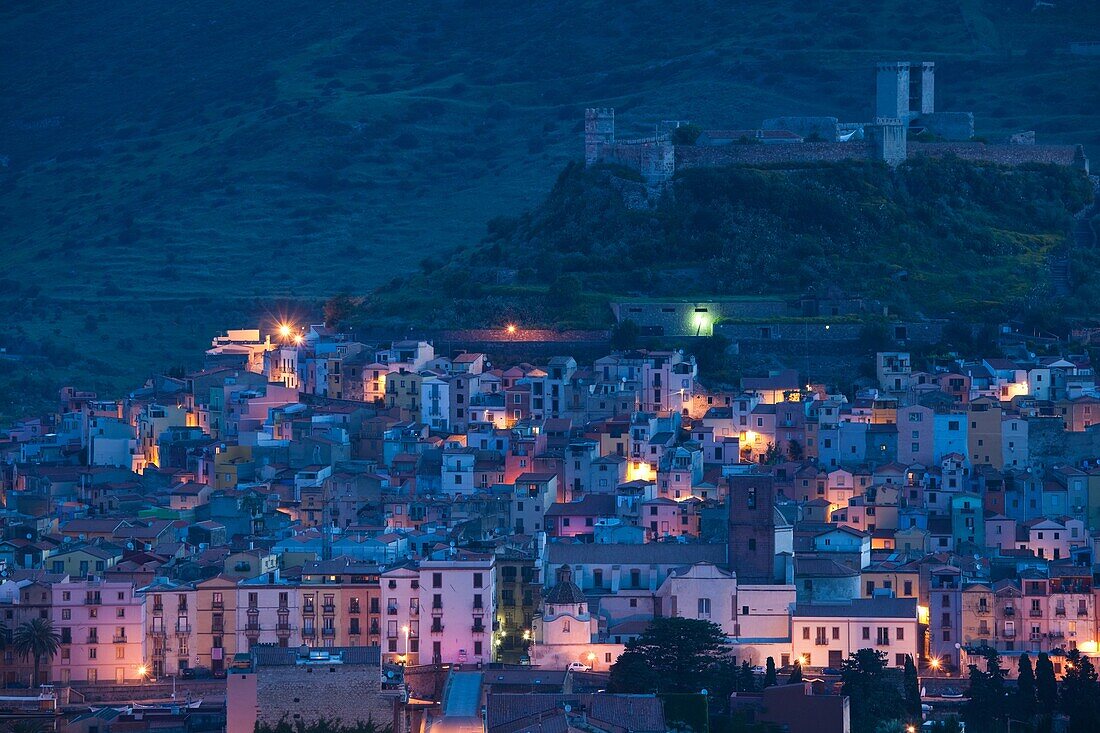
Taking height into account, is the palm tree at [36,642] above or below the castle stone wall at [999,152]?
below

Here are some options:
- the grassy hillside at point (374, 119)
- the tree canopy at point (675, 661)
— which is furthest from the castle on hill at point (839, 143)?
the tree canopy at point (675, 661)

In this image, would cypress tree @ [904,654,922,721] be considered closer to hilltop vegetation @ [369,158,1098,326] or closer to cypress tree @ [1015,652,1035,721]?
cypress tree @ [1015,652,1035,721]

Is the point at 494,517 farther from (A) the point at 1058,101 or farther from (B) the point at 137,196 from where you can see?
(B) the point at 137,196

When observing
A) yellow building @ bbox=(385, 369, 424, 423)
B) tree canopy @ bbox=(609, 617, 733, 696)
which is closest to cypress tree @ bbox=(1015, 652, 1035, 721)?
tree canopy @ bbox=(609, 617, 733, 696)

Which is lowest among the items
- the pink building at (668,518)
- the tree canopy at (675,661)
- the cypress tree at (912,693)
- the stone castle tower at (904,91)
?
the cypress tree at (912,693)

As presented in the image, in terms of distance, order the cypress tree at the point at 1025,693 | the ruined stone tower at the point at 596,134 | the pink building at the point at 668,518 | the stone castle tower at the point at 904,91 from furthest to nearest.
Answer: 1. the stone castle tower at the point at 904,91
2. the ruined stone tower at the point at 596,134
3. the pink building at the point at 668,518
4. the cypress tree at the point at 1025,693

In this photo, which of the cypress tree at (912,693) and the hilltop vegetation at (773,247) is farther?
the hilltop vegetation at (773,247)

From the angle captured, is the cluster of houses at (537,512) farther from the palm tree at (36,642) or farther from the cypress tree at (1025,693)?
the cypress tree at (1025,693)
